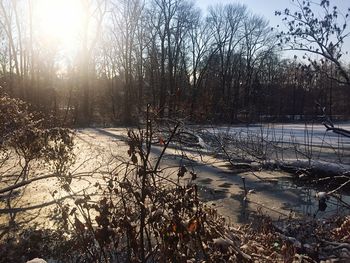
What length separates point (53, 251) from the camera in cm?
531

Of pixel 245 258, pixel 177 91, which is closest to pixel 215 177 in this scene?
pixel 177 91

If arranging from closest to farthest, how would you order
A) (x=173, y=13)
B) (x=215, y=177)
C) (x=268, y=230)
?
(x=268, y=230)
(x=215, y=177)
(x=173, y=13)

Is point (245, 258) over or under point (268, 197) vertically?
over

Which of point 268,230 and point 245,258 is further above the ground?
point 245,258

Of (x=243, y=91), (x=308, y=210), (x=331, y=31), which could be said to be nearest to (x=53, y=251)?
(x=308, y=210)

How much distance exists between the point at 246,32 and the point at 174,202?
5944cm

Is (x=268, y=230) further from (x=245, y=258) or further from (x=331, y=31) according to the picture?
(x=331, y=31)

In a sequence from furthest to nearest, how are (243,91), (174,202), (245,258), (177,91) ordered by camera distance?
(243,91), (177,91), (174,202), (245,258)

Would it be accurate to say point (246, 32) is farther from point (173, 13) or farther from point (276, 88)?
point (173, 13)

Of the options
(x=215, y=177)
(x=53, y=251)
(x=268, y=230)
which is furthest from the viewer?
(x=215, y=177)

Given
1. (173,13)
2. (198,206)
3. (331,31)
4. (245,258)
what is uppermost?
(173,13)

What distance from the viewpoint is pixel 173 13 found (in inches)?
1836

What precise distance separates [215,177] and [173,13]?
38.6 meters

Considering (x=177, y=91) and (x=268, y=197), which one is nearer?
(x=177, y=91)
